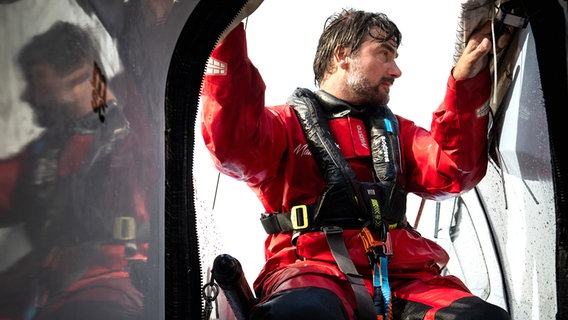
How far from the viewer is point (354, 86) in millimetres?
2221

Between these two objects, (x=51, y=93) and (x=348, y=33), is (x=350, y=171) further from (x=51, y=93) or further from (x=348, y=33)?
(x=51, y=93)

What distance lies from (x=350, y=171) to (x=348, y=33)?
62 centimetres

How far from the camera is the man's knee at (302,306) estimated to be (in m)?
1.50

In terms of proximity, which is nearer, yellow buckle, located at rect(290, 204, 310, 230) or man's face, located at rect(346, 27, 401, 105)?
yellow buckle, located at rect(290, 204, 310, 230)

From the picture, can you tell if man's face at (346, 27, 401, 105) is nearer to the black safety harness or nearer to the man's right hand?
the black safety harness

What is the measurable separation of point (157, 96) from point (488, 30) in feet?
3.07

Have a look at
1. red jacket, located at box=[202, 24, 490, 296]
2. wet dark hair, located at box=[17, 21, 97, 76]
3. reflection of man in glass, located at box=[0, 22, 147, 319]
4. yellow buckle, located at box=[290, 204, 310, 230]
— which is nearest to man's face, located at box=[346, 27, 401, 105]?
red jacket, located at box=[202, 24, 490, 296]

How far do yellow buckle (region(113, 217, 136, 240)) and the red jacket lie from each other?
616mm

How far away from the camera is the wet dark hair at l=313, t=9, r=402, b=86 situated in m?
2.33

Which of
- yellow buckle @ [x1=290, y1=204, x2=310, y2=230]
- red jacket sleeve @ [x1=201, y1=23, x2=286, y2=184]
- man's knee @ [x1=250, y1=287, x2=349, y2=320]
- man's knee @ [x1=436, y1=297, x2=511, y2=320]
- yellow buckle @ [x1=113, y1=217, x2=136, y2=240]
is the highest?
red jacket sleeve @ [x1=201, y1=23, x2=286, y2=184]

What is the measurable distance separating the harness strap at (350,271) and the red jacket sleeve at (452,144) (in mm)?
441

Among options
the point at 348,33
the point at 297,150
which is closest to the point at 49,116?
the point at 297,150

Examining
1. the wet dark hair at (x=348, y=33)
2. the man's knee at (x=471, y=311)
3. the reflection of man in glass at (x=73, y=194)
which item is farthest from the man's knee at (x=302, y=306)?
the wet dark hair at (x=348, y=33)

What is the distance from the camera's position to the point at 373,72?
223 centimetres
